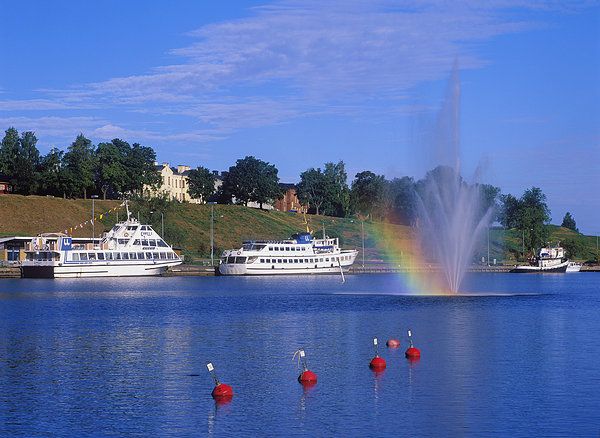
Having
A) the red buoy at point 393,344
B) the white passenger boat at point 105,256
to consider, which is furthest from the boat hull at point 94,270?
the red buoy at point 393,344

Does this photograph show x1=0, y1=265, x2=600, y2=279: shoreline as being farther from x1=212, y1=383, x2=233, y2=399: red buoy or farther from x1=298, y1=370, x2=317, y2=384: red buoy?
x1=212, y1=383, x2=233, y2=399: red buoy

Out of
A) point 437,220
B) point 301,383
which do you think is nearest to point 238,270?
point 437,220

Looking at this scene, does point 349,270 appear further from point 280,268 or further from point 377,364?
point 377,364

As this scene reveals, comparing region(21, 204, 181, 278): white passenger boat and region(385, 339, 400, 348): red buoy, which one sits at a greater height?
region(21, 204, 181, 278): white passenger boat

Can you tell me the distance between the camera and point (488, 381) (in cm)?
4509

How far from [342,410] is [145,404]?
8414mm

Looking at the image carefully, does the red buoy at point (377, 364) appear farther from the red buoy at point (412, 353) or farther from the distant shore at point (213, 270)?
the distant shore at point (213, 270)

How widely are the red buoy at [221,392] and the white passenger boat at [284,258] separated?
125 meters

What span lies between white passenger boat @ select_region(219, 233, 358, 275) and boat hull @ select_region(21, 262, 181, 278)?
11297 mm

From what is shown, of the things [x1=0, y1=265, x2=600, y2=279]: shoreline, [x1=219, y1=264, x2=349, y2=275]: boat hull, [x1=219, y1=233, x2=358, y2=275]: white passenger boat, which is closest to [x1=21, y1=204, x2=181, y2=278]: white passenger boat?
[x1=0, y1=265, x2=600, y2=279]: shoreline

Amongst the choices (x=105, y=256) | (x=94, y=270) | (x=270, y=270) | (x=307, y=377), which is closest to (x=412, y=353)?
(x=307, y=377)

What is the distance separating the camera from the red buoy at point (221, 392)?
41.1 metres

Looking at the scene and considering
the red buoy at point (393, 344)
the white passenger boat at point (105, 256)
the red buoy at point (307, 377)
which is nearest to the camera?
the red buoy at point (307, 377)

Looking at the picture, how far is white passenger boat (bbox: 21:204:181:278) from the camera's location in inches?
5989
